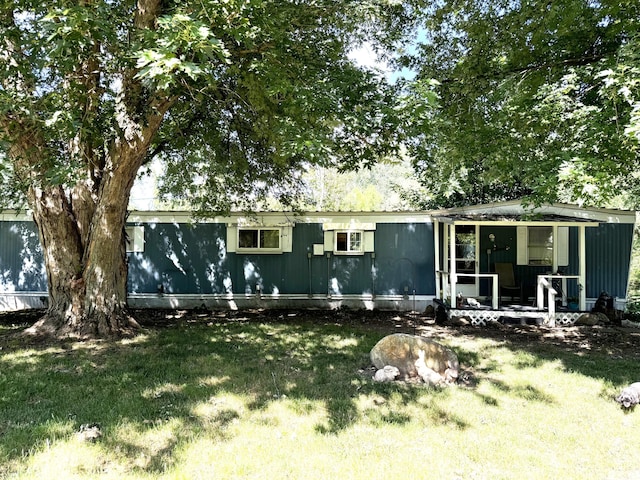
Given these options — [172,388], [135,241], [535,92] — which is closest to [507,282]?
[535,92]

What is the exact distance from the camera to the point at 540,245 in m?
9.87

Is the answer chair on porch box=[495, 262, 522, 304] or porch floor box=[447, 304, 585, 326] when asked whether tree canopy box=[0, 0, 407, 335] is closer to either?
porch floor box=[447, 304, 585, 326]

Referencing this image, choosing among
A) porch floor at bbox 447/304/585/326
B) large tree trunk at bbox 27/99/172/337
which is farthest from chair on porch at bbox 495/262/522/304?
large tree trunk at bbox 27/99/172/337

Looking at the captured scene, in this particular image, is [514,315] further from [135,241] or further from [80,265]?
[135,241]

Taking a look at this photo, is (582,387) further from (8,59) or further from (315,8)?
(8,59)

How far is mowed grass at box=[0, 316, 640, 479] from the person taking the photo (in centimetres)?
288

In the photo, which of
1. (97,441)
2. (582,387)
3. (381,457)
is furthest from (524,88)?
(97,441)

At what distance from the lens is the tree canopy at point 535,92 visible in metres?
4.39

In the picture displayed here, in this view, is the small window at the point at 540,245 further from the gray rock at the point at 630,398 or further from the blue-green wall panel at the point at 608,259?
the gray rock at the point at 630,398

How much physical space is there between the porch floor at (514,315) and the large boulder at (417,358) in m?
3.69

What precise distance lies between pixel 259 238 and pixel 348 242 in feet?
6.80

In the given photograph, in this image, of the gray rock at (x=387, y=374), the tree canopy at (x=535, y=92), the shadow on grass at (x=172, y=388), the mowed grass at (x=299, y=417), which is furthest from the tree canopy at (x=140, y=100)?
the gray rock at (x=387, y=374)

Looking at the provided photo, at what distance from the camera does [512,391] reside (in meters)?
4.44

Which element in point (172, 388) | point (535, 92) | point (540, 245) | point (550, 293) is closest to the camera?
point (172, 388)
